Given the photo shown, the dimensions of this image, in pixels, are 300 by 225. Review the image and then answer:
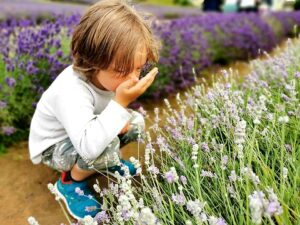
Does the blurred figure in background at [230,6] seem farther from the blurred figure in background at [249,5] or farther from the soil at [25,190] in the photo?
the soil at [25,190]

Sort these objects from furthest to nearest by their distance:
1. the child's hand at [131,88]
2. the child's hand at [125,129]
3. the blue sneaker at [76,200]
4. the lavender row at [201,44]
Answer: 1. the lavender row at [201,44]
2. the child's hand at [125,129]
3. the blue sneaker at [76,200]
4. the child's hand at [131,88]

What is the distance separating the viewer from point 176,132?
6.99ft

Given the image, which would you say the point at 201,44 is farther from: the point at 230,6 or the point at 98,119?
the point at 230,6

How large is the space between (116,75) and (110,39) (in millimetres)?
168

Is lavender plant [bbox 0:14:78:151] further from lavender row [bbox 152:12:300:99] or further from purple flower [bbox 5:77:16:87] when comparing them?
lavender row [bbox 152:12:300:99]

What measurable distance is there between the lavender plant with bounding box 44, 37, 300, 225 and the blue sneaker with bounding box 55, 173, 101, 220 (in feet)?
0.53

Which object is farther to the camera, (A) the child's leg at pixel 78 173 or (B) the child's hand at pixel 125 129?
(B) the child's hand at pixel 125 129

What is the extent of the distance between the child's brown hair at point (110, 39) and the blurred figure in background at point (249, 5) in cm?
1286

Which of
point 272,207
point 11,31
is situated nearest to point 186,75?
point 11,31

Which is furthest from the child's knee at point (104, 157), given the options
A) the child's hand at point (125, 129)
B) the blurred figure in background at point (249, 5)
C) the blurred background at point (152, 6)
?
the blurred figure in background at point (249, 5)

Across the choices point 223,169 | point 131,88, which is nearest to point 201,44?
point 131,88

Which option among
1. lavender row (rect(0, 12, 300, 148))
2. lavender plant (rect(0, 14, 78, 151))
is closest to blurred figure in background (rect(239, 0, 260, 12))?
lavender row (rect(0, 12, 300, 148))

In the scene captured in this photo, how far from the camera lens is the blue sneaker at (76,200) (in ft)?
7.32

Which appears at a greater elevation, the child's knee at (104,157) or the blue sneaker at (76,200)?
the child's knee at (104,157)
